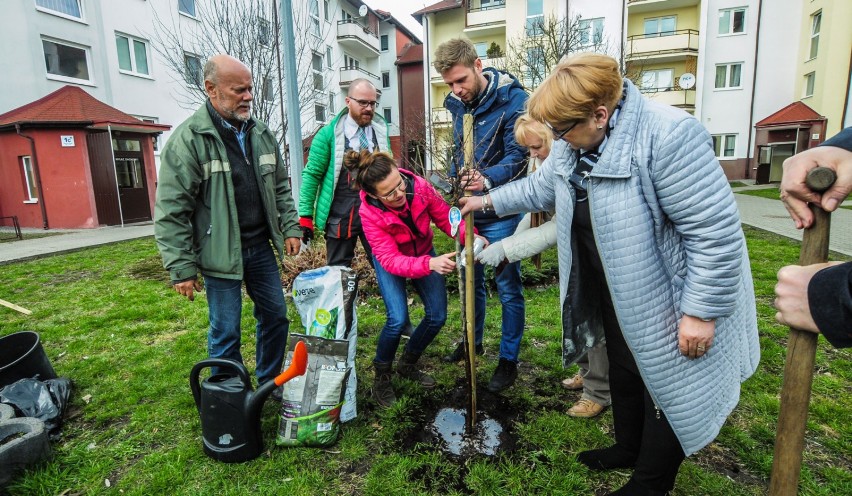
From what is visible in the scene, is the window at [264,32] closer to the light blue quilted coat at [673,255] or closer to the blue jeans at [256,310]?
the blue jeans at [256,310]

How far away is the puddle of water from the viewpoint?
2.54m

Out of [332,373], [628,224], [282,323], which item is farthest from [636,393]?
[282,323]

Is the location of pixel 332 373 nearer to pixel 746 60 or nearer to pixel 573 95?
pixel 573 95

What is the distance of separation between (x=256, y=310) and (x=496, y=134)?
1987mm

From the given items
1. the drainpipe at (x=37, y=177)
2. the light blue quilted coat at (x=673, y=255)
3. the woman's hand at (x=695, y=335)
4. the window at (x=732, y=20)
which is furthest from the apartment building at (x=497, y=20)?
the woman's hand at (x=695, y=335)

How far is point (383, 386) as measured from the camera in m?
3.03

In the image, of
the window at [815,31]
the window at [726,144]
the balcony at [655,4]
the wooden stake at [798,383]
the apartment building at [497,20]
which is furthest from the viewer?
the window at [726,144]

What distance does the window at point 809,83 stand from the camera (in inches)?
821

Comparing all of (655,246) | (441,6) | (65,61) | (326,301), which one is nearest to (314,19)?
(65,61)

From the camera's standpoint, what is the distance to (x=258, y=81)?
28.1ft

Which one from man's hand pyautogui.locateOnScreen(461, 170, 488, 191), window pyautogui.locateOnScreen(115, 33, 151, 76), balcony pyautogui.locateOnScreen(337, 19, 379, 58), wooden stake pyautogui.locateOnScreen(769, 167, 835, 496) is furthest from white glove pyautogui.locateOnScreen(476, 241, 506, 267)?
balcony pyautogui.locateOnScreen(337, 19, 379, 58)

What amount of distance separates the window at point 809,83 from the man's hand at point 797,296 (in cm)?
2652

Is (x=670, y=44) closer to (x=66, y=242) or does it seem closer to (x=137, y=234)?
(x=137, y=234)

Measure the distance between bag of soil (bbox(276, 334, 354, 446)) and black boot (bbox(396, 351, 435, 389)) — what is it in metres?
0.72
